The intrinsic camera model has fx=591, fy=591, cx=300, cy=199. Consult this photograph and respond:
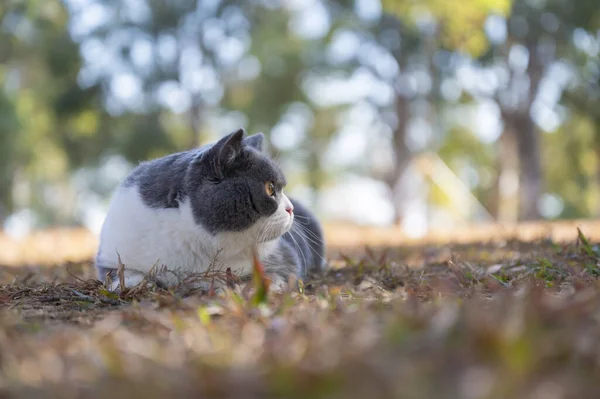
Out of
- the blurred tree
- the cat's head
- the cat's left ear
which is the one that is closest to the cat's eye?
the cat's head

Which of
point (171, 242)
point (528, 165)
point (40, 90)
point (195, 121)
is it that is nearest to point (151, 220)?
point (171, 242)

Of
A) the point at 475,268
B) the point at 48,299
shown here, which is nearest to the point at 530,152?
the point at 475,268

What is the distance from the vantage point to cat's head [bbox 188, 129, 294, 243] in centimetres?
281

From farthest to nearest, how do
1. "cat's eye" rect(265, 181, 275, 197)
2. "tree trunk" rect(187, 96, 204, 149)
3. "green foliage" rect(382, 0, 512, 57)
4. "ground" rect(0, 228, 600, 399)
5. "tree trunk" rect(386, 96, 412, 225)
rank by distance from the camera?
"tree trunk" rect(187, 96, 204, 149) < "tree trunk" rect(386, 96, 412, 225) < "green foliage" rect(382, 0, 512, 57) < "cat's eye" rect(265, 181, 275, 197) < "ground" rect(0, 228, 600, 399)

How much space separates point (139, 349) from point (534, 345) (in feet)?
3.05

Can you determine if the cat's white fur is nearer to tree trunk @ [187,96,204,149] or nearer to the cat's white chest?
the cat's white chest

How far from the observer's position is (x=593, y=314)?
5.45ft

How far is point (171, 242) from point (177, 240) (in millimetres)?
30

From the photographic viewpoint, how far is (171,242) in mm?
2877

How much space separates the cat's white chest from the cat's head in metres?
0.07

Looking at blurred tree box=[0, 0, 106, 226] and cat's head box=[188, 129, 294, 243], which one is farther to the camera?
blurred tree box=[0, 0, 106, 226]

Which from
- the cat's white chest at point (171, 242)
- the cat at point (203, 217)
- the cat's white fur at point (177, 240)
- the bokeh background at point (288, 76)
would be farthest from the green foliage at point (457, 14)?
the cat's white chest at point (171, 242)

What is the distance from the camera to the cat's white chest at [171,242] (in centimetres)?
287

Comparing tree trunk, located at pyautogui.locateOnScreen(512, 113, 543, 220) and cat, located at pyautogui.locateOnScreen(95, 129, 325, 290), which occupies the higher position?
cat, located at pyautogui.locateOnScreen(95, 129, 325, 290)
